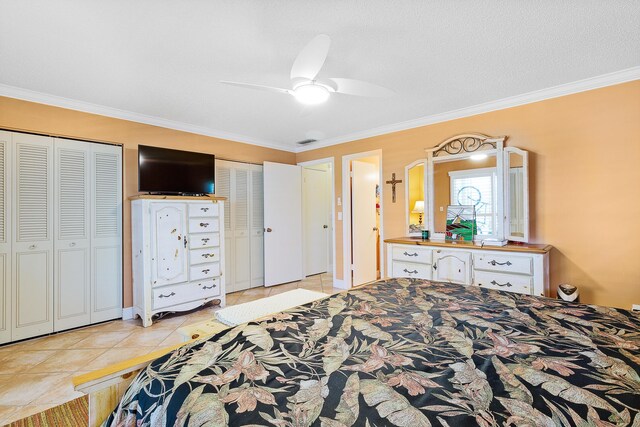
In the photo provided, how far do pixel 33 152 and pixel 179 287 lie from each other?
1987 mm

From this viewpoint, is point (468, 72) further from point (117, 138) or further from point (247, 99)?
point (117, 138)

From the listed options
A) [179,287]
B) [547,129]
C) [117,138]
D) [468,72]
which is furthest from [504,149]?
[117,138]

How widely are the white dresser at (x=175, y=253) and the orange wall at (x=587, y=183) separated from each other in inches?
141

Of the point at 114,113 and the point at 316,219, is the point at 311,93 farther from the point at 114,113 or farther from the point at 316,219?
the point at 316,219

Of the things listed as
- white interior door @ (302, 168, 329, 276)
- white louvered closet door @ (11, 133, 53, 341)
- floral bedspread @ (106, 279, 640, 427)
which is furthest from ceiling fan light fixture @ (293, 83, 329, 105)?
white interior door @ (302, 168, 329, 276)

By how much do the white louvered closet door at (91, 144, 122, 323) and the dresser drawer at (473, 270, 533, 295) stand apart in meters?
3.95

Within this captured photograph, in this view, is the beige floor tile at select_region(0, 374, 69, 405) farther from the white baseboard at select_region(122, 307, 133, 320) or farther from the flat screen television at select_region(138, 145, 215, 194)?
the flat screen television at select_region(138, 145, 215, 194)

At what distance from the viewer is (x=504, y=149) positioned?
3176 millimetres

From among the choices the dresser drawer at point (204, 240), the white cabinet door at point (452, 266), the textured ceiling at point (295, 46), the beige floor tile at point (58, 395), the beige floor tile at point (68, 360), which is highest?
the textured ceiling at point (295, 46)

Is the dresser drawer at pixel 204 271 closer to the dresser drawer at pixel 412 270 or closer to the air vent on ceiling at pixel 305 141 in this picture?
the dresser drawer at pixel 412 270

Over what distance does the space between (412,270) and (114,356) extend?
302 centimetres

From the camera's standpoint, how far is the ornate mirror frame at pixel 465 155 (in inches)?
125

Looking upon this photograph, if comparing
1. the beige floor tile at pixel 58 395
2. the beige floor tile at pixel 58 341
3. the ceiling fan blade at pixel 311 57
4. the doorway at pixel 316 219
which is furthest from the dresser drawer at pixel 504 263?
the beige floor tile at pixel 58 341

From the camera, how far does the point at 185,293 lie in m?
3.58
